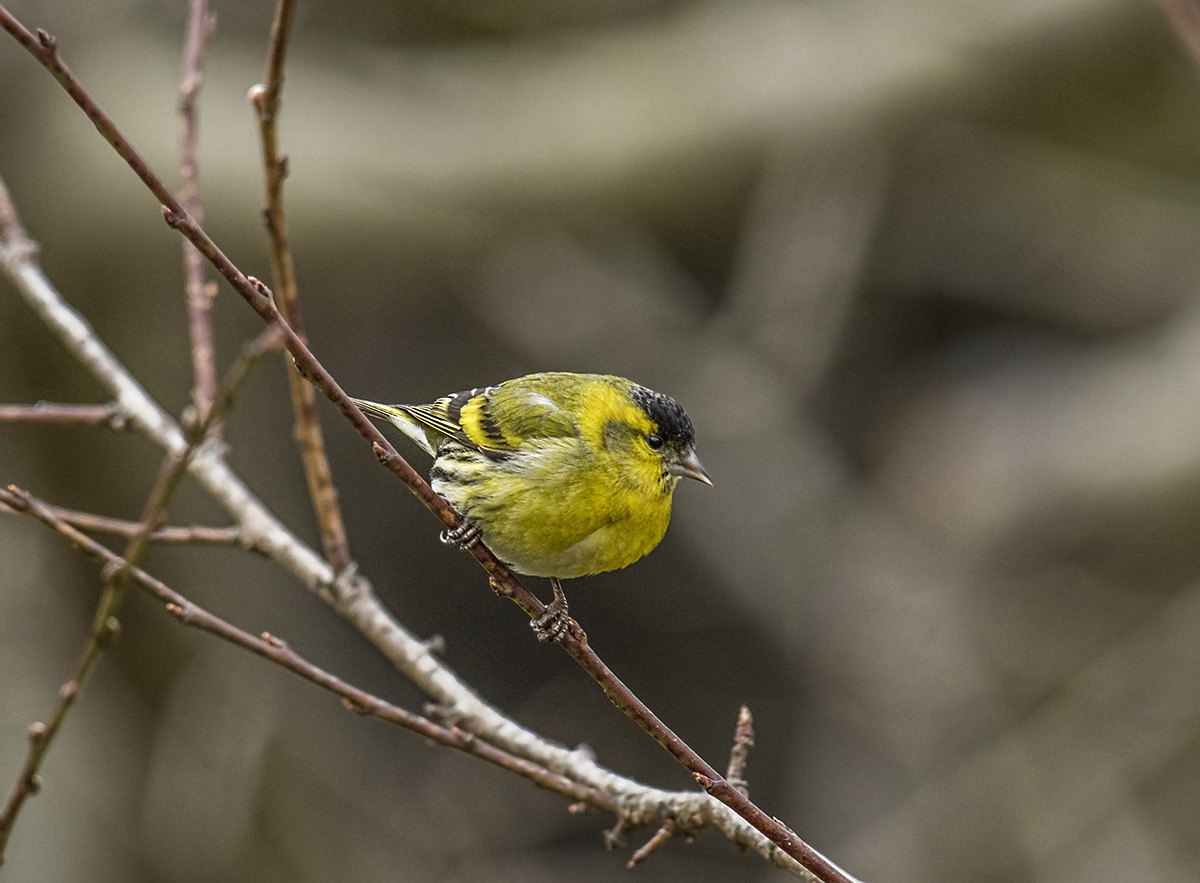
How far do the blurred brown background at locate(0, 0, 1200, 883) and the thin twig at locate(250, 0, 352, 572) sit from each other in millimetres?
4324

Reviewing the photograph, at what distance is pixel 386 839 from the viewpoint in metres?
7.88

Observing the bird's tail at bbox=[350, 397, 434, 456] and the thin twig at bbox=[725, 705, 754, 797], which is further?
the bird's tail at bbox=[350, 397, 434, 456]

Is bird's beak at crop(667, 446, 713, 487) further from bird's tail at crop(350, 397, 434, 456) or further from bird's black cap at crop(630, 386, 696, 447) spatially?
bird's tail at crop(350, 397, 434, 456)

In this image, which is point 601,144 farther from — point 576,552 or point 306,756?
point 576,552

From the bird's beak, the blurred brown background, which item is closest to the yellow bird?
the bird's beak

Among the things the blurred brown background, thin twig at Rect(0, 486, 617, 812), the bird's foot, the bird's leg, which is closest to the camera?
thin twig at Rect(0, 486, 617, 812)

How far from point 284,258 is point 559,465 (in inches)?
38.4

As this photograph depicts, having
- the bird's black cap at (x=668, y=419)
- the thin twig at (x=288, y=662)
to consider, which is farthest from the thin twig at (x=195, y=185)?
the bird's black cap at (x=668, y=419)

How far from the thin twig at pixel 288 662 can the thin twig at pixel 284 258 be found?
0.70 m

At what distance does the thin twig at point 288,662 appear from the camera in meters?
2.39

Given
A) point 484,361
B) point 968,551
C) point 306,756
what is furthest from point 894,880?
point 484,361

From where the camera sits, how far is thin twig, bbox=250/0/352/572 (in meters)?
2.54

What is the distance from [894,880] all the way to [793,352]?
361cm

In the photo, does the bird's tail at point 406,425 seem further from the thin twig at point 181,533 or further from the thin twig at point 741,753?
the thin twig at point 741,753
